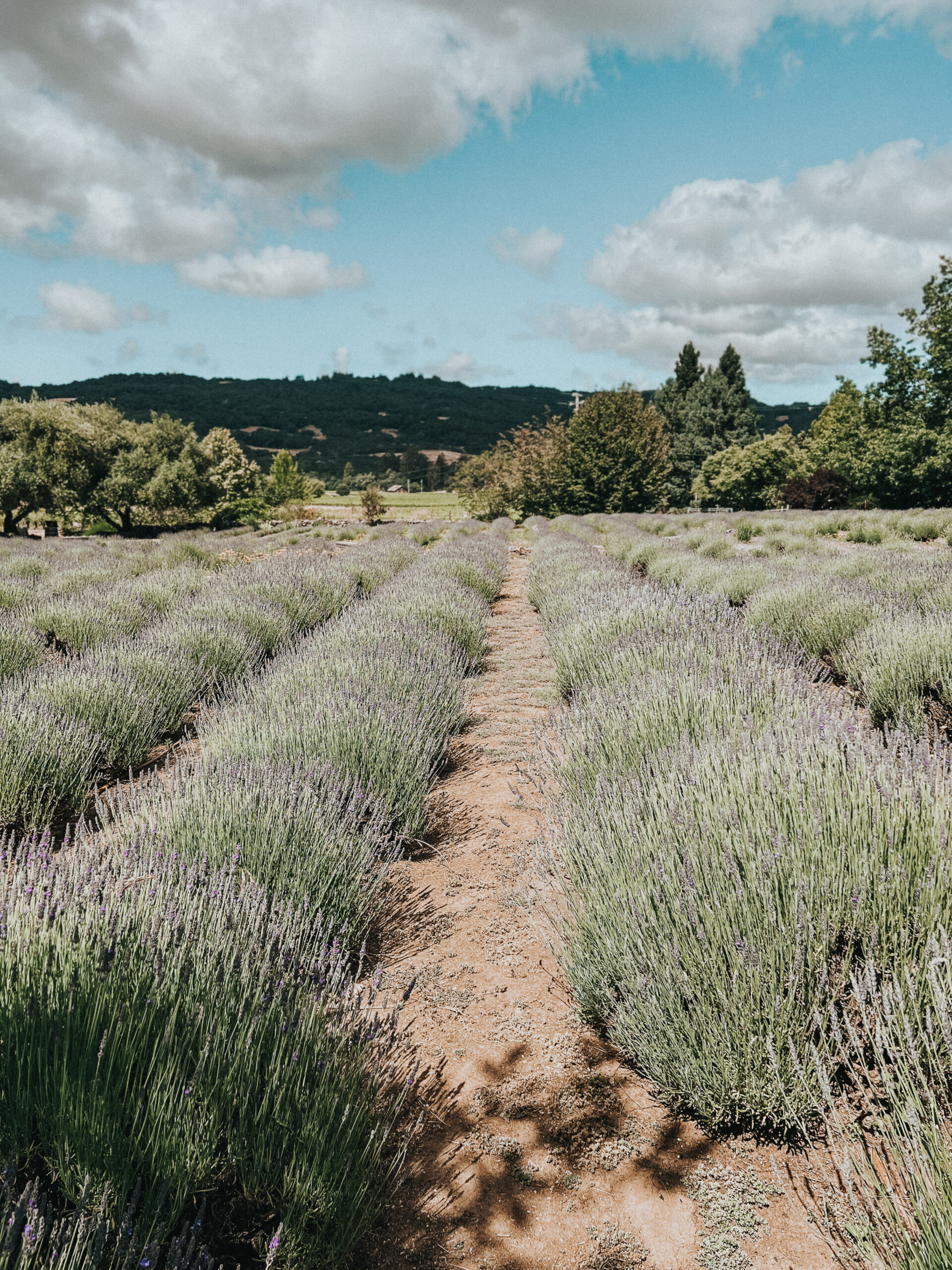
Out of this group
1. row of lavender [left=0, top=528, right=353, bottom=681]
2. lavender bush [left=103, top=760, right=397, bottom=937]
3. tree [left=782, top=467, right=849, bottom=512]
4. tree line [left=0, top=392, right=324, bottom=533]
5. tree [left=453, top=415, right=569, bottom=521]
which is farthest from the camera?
tree [left=453, top=415, right=569, bottom=521]

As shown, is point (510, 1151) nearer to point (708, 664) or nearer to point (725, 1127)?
point (725, 1127)

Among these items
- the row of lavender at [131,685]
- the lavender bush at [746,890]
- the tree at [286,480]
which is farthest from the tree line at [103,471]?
the lavender bush at [746,890]

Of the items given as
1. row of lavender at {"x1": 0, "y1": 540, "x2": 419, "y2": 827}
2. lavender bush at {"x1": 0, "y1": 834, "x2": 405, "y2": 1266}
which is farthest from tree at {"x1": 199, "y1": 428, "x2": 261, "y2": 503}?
lavender bush at {"x1": 0, "y1": 834, "x2": 405, "y2": 1266}

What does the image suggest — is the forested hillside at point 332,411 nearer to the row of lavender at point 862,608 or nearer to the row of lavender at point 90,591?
the row of lavender at point 90,591

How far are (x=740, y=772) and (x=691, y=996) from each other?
0.76 m

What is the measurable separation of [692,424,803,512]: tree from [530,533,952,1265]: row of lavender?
42352 mm

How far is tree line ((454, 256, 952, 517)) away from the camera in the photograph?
28.0 meters

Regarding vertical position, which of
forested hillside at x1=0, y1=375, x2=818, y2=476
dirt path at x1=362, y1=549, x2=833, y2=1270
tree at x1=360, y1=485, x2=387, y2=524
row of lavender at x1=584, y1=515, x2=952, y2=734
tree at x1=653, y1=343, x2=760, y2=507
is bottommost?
dirt path at x1=362, y1=549, x2=833, y2=1270

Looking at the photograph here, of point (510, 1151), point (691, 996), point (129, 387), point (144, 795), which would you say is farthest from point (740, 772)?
point (129, 387)

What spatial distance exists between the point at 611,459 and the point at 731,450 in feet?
40.6

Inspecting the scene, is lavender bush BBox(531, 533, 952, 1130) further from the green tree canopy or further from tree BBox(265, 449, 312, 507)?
tree BBox(265, 449, 312, 507)

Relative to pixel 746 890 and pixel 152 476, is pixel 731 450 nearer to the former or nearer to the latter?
pixel 152 476

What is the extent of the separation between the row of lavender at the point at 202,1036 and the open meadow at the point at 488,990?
10mm

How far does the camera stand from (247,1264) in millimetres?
1423
